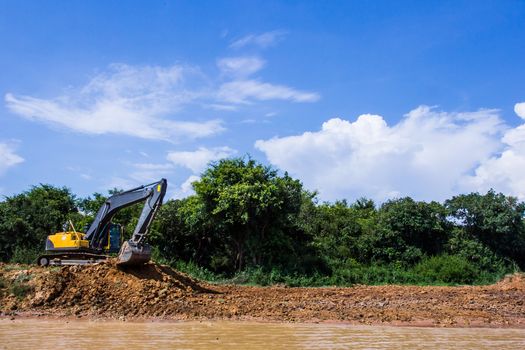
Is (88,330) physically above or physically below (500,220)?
below

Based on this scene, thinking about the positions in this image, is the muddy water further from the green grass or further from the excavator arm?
the green grass

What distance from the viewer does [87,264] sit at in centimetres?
1903

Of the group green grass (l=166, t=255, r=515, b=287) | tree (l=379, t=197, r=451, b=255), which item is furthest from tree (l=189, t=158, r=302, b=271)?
tree (l=379, t=197, r=451, b=255)

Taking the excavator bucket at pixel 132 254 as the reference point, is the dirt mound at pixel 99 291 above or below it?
below

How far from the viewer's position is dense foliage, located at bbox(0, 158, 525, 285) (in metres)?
28.3

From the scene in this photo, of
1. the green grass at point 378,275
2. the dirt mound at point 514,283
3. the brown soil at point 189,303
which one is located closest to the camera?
the brown soil at point 189,303

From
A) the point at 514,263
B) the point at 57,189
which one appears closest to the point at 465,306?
the point at 514,263

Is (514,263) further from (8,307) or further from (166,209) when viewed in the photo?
(8,307)

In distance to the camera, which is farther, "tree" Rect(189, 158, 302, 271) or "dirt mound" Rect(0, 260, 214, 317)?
"tree" Rect(189, 158, 302, 271)

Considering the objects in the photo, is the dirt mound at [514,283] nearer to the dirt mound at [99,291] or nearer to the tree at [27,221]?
the dirt mound at [99,291]

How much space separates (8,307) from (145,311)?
4.26m

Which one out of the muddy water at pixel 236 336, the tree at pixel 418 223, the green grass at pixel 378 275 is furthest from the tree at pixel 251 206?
the muddy water at pixel 236 336

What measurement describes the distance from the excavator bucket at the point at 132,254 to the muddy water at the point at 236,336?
3976 millimetres

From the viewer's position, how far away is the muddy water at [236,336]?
34.7 ft
